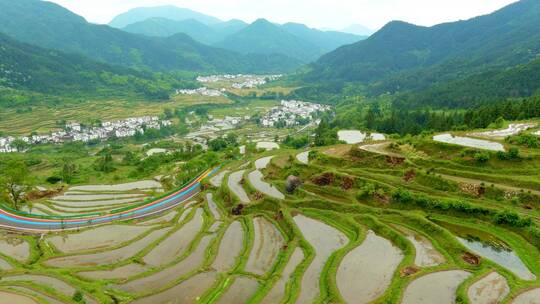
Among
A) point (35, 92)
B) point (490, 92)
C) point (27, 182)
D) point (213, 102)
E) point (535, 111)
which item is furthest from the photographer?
point (213, 102)

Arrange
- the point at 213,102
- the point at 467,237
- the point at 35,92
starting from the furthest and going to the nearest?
the point at 213,102, the point at 35,92, the point at 467,237

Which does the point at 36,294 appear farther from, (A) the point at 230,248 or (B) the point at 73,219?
(B) the point at 73,219

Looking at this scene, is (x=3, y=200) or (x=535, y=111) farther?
(x=535, y=111)

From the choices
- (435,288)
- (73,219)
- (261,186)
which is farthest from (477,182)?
(73,219)

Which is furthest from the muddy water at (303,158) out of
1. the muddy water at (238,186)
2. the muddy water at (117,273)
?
the muddy water at (117,273)

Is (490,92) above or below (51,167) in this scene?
above

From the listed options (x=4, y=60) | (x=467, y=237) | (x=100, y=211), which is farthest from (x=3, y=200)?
(x=4, y=60)

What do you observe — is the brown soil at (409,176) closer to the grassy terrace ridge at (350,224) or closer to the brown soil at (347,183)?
the grassy terrace ridge at (350,224)

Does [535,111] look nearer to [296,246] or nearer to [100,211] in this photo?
[296,246]

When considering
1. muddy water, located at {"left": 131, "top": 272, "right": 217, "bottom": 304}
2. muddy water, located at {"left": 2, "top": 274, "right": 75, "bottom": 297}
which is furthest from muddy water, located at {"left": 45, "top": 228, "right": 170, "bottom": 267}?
muddy water, located at {"left": 131, "top": 272, "right": 217, "bottom": 304}
